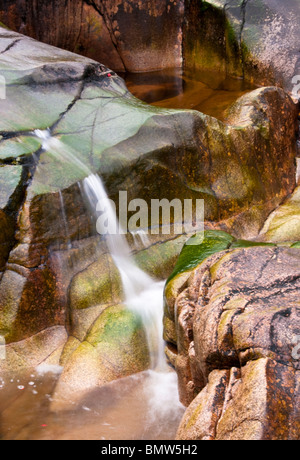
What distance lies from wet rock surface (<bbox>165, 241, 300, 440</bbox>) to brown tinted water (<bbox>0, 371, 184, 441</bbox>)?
25 cm

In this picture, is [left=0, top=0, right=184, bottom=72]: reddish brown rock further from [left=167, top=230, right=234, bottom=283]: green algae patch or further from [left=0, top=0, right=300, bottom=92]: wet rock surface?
[left=167, top=230, right=234, bottom=283]: green algae patch

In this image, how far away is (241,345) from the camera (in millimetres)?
3062

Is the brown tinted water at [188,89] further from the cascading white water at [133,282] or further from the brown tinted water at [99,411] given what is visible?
the brown tinted water at [99,411]


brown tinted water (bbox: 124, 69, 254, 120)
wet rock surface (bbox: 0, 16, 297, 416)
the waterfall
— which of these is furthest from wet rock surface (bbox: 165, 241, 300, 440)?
brown tinted water (bbox: 124, 69, 254, 120)

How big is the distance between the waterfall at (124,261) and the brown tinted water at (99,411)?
572mm

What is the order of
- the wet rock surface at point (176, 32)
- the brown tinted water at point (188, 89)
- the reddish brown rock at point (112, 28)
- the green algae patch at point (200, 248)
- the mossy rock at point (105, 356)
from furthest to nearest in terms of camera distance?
the reddish brown rock at point (112, 28) → the wet rock surface at point (176, 32) → the brown tinted water at point (188, 89) → the green algae patch at point (200, 248) → the mossy rock at point (105, 356)

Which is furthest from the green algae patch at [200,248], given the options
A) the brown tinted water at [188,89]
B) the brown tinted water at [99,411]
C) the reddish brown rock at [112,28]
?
the reddish brown rock at [112,28]

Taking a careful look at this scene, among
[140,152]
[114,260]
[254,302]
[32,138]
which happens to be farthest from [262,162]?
[254,302]

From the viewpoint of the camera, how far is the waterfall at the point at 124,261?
4.66 metres

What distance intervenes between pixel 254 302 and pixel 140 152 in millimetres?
2356

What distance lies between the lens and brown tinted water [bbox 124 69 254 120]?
717cm

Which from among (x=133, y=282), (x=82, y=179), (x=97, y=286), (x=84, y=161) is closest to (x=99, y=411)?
(x=97, y=286)

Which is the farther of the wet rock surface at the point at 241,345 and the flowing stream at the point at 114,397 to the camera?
the flowing stream at the point at 114,397
